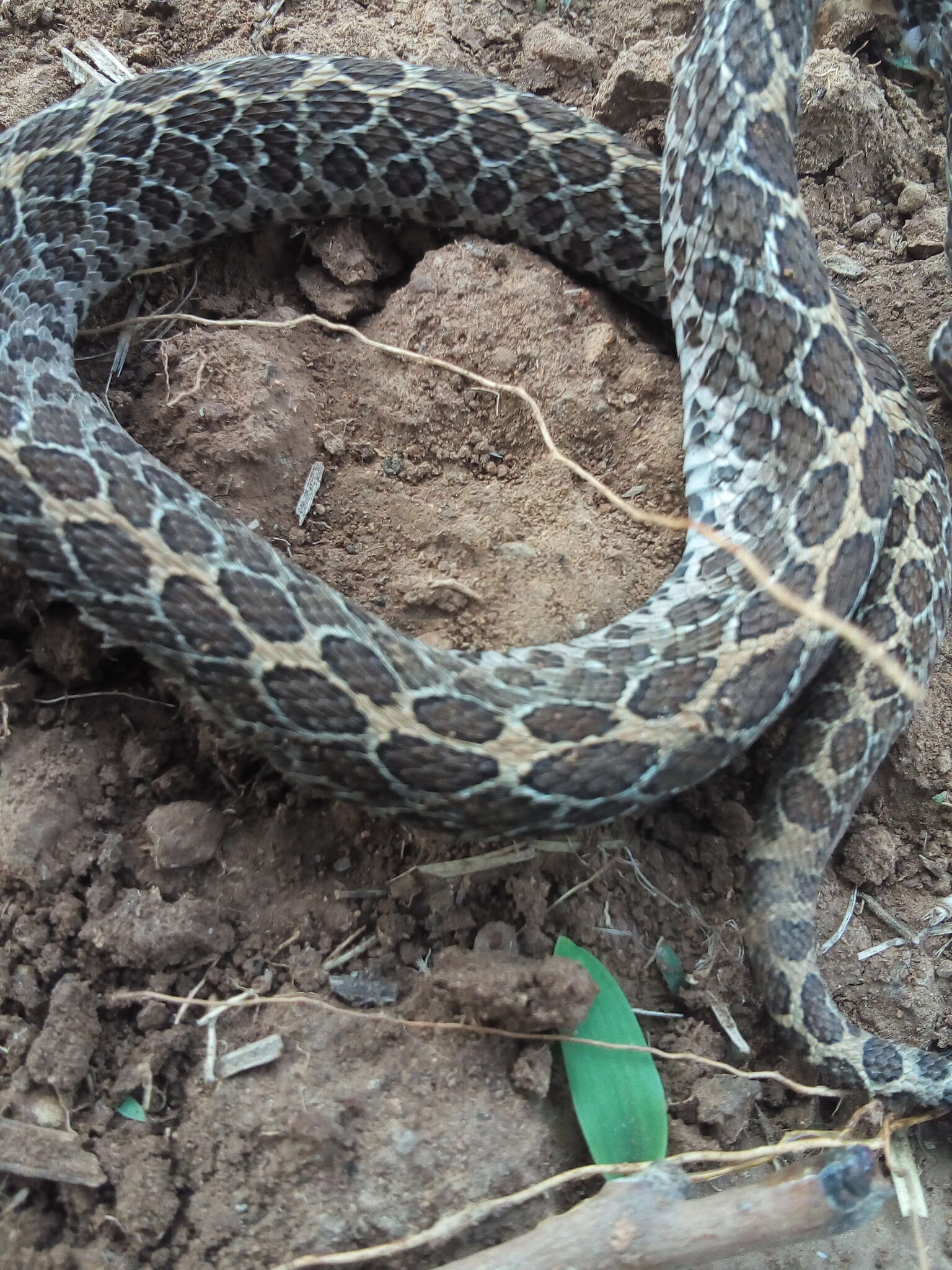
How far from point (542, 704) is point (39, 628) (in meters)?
1.80

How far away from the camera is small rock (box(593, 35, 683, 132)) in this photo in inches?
175

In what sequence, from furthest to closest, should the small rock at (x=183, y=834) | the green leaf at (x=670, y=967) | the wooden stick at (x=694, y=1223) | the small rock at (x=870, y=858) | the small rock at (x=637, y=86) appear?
the small rock at (x=637, y=86)
the small rock at (x=870, y=858)
the green leaf at (x=670, y=967)
the small rock at (x=183, y=834)
the wooden stick at (x=694, y=1223)

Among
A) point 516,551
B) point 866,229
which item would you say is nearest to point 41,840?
point 516,551

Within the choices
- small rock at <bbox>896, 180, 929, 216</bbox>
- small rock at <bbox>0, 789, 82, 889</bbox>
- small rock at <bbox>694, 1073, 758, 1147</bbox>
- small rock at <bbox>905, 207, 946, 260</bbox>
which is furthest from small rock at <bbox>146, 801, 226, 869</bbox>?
small rock at <bbox>896, 180, 929, 216</bbox>

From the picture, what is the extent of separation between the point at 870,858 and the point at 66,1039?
2885mm

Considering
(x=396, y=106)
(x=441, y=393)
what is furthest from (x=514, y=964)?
(x=396, y=106)

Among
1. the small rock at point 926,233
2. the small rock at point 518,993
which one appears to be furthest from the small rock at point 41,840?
the small rock at point 926,233

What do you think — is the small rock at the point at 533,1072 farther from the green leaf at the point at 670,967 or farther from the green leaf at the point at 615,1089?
the green leaf at the point at 670,967

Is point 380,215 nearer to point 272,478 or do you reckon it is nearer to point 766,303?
point 272,478

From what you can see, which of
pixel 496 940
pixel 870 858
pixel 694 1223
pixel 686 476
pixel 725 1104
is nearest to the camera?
pixel 694 1223

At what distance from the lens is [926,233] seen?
4727mm

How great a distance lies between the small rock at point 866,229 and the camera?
4.71 metres

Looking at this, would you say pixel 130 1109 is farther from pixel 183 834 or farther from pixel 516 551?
A: pixel 516 551

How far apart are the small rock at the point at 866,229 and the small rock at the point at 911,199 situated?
5.9 inches
